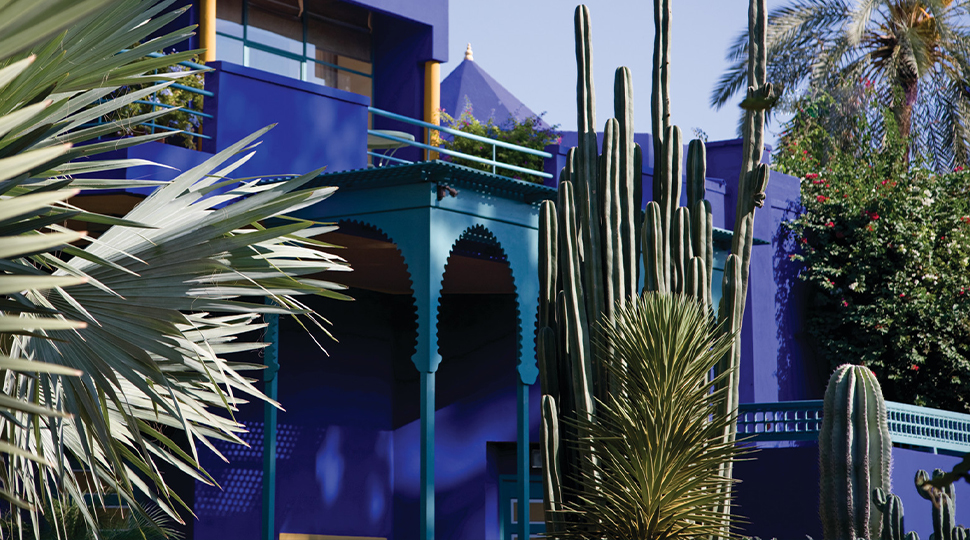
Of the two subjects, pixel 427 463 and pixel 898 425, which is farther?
pixel 898 425

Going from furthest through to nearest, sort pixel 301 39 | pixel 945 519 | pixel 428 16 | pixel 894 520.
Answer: pixel 428 16
pixel 301 39
pixel 894 520
pixel 945 519

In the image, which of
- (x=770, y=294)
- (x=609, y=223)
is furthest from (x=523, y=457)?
(x=770, y=294)

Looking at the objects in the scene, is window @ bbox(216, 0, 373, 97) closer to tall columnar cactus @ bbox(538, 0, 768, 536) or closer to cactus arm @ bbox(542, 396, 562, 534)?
tall columnar cactus @ bbox(538, 0, 768, 536)

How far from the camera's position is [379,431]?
488 inches

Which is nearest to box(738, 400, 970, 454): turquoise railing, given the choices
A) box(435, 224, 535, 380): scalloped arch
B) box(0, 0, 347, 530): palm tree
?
box(435, 224, 535, 380): scalloped arch

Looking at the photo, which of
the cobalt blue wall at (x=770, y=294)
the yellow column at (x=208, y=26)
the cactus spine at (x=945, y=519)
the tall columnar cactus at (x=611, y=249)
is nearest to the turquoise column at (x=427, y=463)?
the tall columnar cactus at (x=611, y=249)

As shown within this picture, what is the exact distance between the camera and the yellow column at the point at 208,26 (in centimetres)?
1263

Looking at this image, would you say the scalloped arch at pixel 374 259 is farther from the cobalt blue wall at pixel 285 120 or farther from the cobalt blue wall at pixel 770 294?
the cobalt blue wall at pixel 770 294

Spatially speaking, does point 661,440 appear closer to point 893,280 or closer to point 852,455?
point 852,455

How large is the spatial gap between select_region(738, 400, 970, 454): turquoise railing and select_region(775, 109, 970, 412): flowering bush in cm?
125

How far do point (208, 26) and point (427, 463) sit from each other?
6841 millimetres

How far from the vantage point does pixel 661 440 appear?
6.43 metres

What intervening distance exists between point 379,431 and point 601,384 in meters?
5.73

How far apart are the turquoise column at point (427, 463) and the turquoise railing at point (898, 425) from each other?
3585mm
